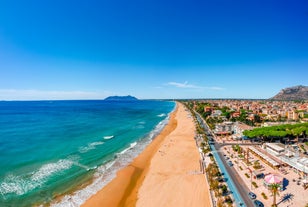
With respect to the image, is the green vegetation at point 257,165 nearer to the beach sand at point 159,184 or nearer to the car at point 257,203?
the beach sand at point 159,184

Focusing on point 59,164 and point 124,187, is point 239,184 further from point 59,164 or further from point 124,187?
point 59,164

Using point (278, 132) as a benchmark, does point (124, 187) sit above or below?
below

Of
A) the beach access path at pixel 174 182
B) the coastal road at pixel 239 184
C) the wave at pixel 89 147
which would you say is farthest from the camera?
the wave at pixel 89 147

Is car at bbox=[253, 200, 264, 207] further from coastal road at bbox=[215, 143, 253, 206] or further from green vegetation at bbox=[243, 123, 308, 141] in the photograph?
green vegetation at bbox=[243, 123, 308, 141]

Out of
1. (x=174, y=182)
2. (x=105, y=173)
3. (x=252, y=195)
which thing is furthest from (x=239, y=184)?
(x=105, y=173)

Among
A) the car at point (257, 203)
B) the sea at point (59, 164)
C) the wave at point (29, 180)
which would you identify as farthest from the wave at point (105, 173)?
the car at point (257, 203)

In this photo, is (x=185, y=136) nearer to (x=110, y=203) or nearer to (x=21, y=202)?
(x=110, y=203)
